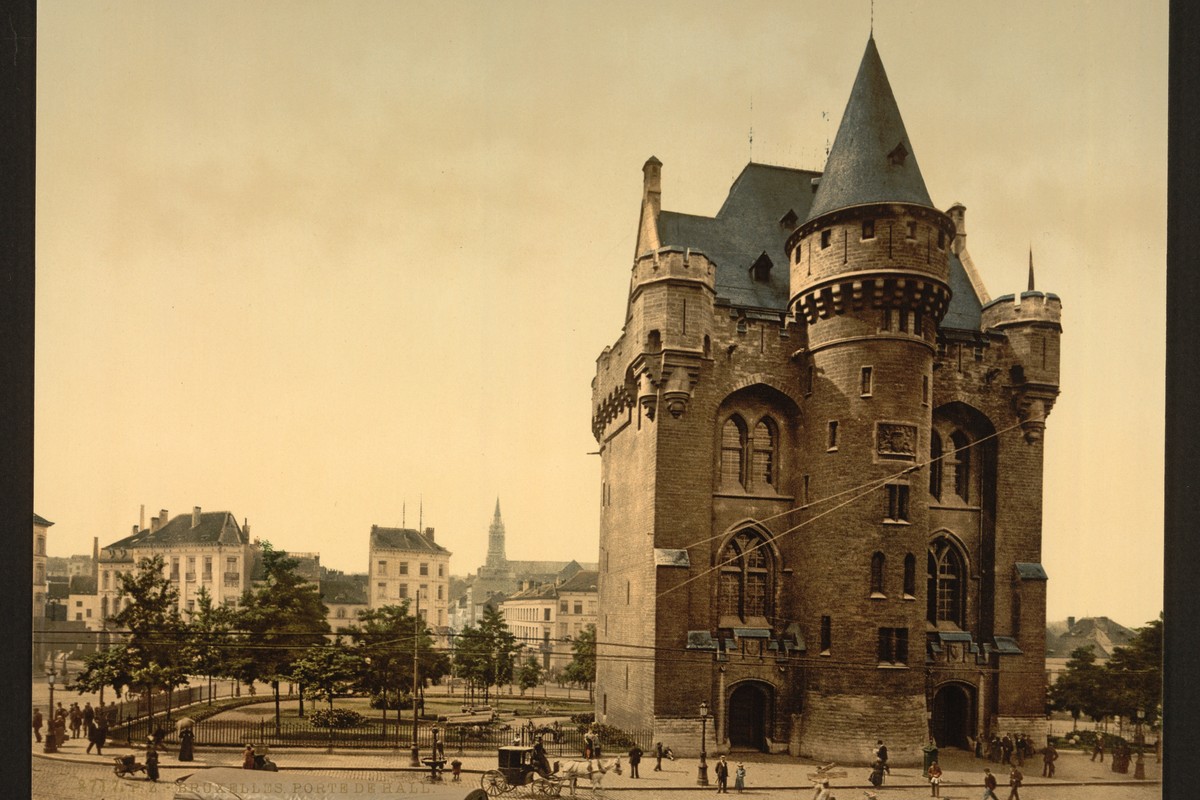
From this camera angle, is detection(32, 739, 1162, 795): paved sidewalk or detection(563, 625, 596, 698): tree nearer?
detection(32, 739, 1162, 795): paved sidewalk

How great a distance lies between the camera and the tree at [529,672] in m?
11.9

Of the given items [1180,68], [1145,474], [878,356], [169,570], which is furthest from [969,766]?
[169,570]

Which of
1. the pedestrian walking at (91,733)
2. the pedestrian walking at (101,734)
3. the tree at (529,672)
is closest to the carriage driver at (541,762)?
the tree at (529,672)

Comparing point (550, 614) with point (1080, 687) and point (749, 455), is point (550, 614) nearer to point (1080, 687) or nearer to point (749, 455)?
point (749, 455)

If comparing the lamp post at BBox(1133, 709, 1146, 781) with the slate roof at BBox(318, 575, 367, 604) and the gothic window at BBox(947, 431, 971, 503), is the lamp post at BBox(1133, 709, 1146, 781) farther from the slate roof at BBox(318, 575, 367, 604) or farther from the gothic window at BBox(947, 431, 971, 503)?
the slate roof at BBox(318, 575, 367, 604)

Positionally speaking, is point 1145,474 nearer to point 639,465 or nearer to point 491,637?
point 639,465

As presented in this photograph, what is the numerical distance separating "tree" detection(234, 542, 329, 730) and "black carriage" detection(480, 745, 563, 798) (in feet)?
10.8

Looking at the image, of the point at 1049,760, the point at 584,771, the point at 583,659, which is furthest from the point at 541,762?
the point at 1049,760

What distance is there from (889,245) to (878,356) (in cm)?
159

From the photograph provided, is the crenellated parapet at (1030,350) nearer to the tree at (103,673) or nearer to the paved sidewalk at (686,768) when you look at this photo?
the paved sidewalk at (686,768)

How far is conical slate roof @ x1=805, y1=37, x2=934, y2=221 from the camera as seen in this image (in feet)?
33.8

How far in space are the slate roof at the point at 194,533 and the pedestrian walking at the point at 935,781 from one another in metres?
9.16

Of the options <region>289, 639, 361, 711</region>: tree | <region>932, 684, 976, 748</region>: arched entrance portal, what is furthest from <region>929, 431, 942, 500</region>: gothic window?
<region>289, 639, 361, 711</region>: tree

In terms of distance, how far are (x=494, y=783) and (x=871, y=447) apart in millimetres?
6721
